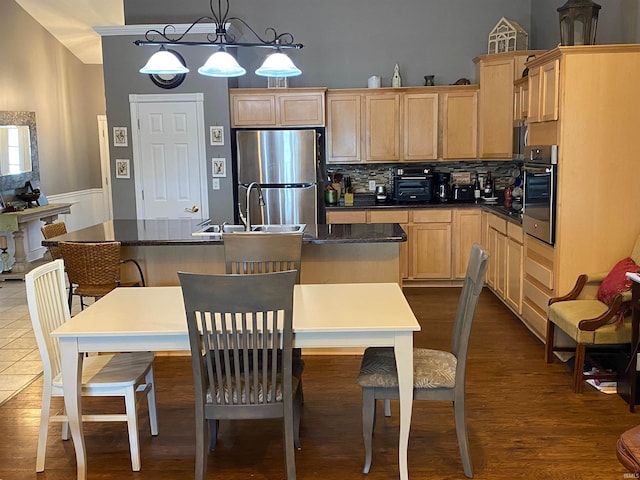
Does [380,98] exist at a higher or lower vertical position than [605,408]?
higher

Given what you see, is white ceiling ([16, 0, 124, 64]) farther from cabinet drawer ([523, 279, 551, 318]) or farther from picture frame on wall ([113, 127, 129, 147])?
cabinet drawer ([523, 279, 551, 318])

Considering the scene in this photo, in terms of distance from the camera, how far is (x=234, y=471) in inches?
113

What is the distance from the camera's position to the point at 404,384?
264 centimetres

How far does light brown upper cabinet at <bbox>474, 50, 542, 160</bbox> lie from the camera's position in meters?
6.16

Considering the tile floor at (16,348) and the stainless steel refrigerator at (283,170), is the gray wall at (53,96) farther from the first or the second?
the stainless steel refrigerator at (283,170)

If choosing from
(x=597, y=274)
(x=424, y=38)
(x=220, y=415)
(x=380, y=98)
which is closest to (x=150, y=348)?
(x=220, y=415)

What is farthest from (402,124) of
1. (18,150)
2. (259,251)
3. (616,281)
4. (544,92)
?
(18,150)

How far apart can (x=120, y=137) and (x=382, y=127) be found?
2771mm

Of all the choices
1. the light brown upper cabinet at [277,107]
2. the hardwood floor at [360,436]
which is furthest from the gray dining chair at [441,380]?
the light brown upper cabinet at [277,107]

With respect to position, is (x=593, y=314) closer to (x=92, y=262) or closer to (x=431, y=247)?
(x=431, y=247)

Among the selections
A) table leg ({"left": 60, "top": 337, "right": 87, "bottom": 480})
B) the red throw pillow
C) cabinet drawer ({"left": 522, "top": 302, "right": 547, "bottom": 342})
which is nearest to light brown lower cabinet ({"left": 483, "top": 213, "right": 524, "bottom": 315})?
cabinet drawer ({"left": 522, "top": 302, "right": 547, "bottom": 342})

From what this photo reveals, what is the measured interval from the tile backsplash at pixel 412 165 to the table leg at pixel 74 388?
15.7 feet

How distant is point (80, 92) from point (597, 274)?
27.5ft

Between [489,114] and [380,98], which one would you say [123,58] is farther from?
[489,114]
